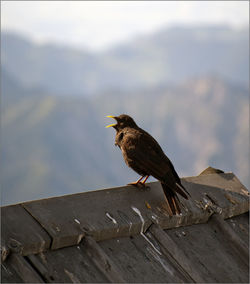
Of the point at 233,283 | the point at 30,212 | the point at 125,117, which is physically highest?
the point at 125,117

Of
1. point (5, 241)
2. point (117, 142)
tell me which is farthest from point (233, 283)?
point (117, 142)

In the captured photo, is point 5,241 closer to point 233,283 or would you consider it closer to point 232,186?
point 233,283

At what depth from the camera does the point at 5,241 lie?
14.0 feet

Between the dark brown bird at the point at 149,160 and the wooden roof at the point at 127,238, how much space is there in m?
0.12

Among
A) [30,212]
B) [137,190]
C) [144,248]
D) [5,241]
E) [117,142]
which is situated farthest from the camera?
[117,142]

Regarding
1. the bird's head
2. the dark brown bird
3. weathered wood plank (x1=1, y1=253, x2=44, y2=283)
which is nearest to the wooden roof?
weathered wood plank (x1=1, y1=253, x2=44, y2=283)

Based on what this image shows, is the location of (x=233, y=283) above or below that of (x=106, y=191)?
below

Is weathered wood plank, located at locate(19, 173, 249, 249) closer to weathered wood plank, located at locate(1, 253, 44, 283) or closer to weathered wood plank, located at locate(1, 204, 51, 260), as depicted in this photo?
weathered wood plank, located at locate(1, 204, 51, 260)

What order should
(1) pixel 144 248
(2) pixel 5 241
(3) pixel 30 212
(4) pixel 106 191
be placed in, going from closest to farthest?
(2) pixel 5 241
(3) pixel 30 212
(1) pixel 144 248
(4) pixel 106 191

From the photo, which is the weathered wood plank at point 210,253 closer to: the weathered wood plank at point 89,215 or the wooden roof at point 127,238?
the wooden roof at point 127,238

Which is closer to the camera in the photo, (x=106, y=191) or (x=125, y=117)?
(x=106, y=191)

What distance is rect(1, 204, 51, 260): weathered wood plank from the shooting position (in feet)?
14.1

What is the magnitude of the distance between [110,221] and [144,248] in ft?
1.22

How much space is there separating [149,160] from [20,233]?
262 cm
